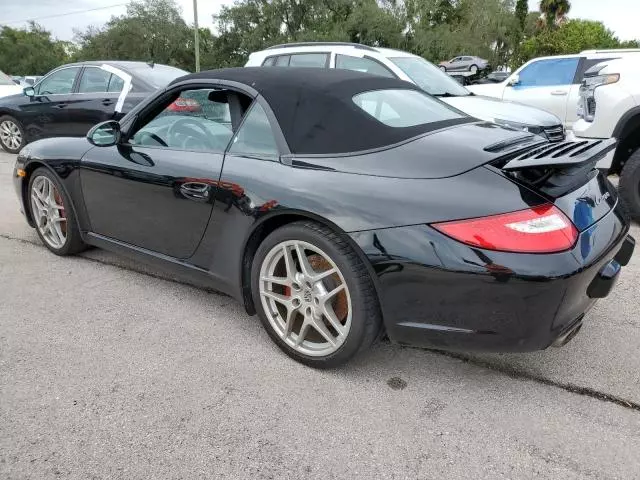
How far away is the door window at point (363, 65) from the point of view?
20.5ft

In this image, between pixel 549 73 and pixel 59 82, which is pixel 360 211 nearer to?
pixel 549 73

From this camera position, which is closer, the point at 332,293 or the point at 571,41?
the point at 332,293

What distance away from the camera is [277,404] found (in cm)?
223

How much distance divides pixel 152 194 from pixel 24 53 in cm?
7605

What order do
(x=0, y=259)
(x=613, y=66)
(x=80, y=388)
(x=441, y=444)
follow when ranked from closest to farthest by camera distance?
(x=441, y=444)
(x=80, y=388)
(x=0, y=259)
(x=613, y=66)

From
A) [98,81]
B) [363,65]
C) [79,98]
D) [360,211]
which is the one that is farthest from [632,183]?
[79,98]

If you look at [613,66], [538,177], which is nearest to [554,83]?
[613,66]

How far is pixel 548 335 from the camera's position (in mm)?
2021

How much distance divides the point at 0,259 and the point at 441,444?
3536 mm

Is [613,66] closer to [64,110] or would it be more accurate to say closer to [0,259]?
[0,259]

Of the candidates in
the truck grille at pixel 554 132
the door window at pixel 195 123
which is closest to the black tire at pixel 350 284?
the door window at pixel 195 123

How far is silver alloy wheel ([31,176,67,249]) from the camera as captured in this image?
3752 millimetres

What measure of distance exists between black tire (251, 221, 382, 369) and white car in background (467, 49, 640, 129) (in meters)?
6.39

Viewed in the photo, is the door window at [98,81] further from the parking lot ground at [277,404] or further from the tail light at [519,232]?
the tail light at [519,232]
